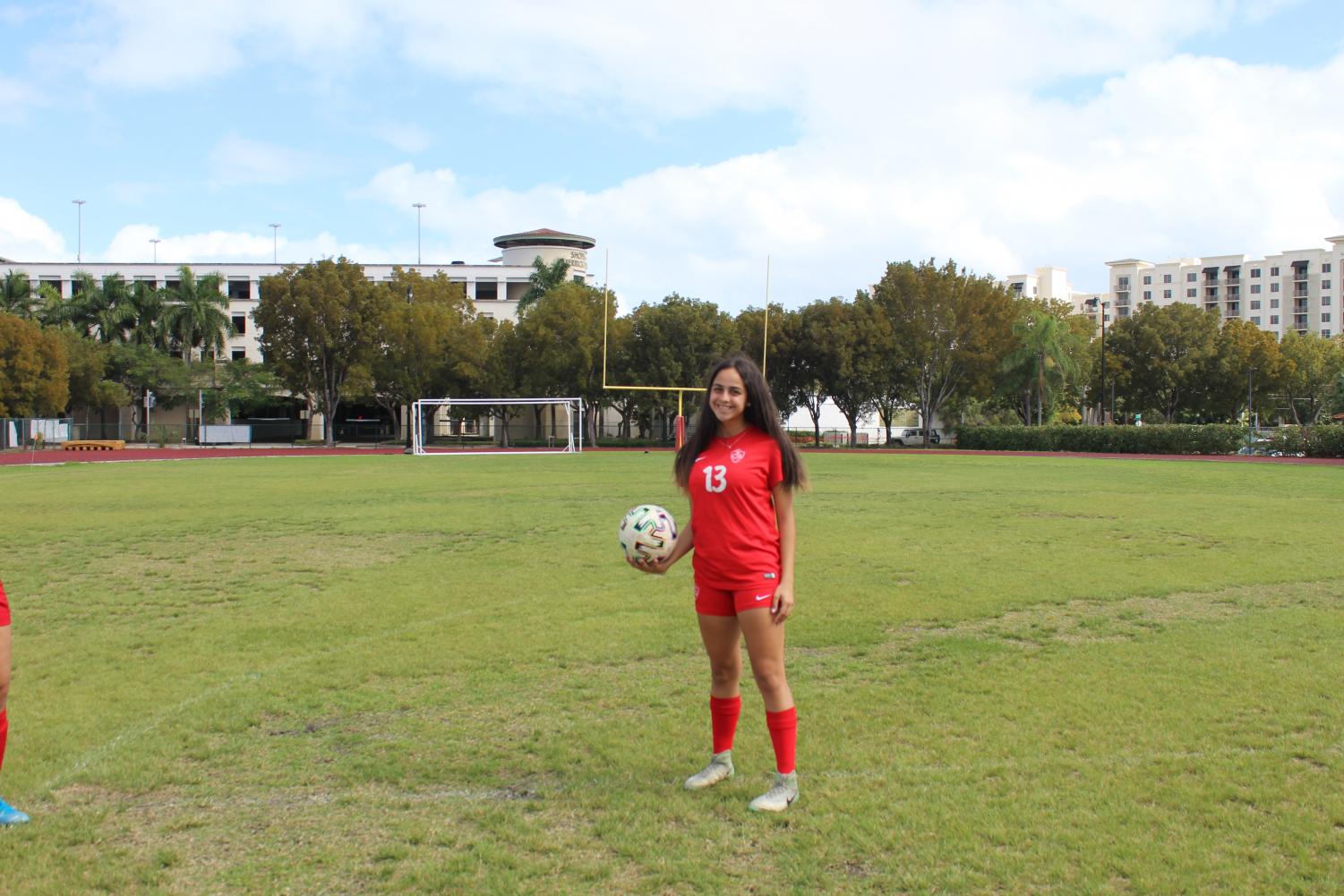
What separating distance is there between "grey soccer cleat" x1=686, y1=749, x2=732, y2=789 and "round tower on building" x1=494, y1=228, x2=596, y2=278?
255ft

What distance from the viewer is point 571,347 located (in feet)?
179

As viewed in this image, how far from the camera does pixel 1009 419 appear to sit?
243ft

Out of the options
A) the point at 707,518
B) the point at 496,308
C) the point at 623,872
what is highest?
the point at 496,308

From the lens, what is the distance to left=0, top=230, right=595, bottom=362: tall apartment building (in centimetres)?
7881

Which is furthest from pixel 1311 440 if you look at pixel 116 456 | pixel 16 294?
pixel 16 294

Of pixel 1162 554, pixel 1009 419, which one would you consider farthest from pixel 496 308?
pixel 1162 554

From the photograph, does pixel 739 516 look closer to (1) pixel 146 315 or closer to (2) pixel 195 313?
(2) pixel 195 313

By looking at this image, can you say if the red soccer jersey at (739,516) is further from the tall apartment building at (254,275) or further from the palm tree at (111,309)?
the tall apartment building at (254,275)

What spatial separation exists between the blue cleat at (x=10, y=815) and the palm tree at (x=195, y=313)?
66.9m

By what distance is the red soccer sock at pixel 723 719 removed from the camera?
4.62m

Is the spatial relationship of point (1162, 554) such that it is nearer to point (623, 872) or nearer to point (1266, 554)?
point (1266, 554)

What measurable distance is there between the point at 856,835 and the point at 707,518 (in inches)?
53.9

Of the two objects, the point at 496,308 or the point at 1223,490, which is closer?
the point at 1223,490

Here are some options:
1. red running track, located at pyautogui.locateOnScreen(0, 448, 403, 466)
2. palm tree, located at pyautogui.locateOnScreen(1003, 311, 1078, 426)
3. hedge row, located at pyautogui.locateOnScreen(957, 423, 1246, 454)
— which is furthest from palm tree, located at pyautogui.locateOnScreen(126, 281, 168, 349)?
palm tree, located at pyautogui.locateOnScreen(1003, 311, 1078, 426)
